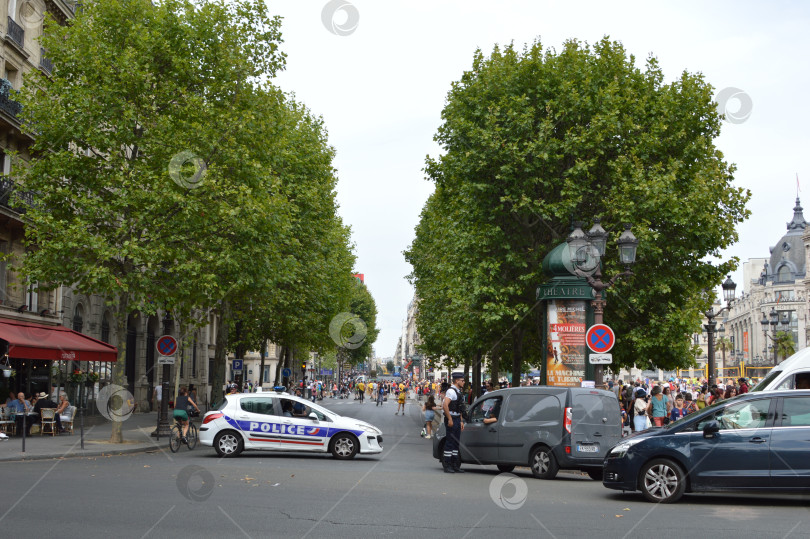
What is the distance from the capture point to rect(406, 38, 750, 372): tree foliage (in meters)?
27.4

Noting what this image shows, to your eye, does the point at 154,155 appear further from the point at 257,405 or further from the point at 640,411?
the point at 640,411

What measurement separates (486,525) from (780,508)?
14.5ft

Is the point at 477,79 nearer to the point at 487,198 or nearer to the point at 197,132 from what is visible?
the point at 487,198

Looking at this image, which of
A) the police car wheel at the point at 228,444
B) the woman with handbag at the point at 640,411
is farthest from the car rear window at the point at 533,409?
the police car wheel at the point at 228,444

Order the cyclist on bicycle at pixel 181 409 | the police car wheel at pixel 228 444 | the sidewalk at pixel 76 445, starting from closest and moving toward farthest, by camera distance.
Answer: the sidewalk at pixel 76 445 → the police car wheel at pixel 228 444 → the cyclist on bicycle at pixel 181 409

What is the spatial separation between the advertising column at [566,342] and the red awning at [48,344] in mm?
12739

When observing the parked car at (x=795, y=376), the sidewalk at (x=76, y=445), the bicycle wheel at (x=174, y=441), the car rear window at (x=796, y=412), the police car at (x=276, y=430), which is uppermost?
the parked car at (x=795, y=376)

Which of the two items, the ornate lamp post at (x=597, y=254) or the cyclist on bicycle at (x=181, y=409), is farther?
the cyclist on bicycle at (x=181, y=409)

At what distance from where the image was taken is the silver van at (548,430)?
53.0 feet

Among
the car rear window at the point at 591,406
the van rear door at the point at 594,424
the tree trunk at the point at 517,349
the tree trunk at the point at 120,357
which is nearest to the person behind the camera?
the van rear door at the point at 594,424

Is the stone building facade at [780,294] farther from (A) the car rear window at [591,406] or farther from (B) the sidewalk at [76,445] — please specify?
(A) the car rear window at [591,406]

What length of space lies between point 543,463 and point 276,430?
21.7 feet

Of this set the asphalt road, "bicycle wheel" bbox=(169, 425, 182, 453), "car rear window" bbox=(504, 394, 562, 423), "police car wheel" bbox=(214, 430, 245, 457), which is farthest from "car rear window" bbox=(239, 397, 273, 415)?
"car rear window" bbox=(504, 394, 562, 423)

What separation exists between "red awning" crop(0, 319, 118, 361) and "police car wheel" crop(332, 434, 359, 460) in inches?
361
